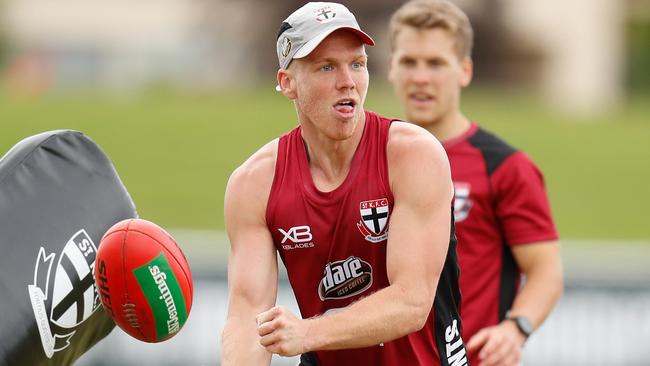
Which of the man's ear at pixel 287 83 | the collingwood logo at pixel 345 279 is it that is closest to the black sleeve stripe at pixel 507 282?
the collingwood logo at pixel 345 279

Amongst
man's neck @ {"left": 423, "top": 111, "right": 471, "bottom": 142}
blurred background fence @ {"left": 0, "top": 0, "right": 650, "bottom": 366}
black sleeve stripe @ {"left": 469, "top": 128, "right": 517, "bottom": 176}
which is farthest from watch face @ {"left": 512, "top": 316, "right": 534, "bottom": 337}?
blurred background fence @ {"left": 0, "top": 0, "right": 650, "bottom": 366}

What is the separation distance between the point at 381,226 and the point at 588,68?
3677 centimetres

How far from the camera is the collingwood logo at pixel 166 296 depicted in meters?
5.19

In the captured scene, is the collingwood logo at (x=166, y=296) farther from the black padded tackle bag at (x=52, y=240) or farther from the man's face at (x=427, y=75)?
the man's face at (x=427, y=75)

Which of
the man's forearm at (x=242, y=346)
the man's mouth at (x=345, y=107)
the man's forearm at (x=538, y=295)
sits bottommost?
the man's forearm at (x=538, y=295)

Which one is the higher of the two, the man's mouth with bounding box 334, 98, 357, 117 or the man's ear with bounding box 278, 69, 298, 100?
the man's ear with bounding box 278, 69, 298, 100

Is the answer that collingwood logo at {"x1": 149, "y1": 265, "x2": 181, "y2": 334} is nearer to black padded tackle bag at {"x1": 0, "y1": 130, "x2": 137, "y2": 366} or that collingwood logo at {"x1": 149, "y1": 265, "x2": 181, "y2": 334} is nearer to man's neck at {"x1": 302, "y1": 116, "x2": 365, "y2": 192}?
black padded tackle bag at {"x1": 0, "y1": 130, "x2": 137, "y2": 366}

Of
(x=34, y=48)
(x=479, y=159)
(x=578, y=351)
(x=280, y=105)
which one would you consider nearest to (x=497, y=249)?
(x=479, y=159)

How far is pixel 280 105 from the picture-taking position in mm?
29031

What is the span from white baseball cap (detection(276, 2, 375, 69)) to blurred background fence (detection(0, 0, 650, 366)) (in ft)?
20.1

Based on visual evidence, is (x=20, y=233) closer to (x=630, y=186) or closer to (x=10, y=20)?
(x=630, y=186)

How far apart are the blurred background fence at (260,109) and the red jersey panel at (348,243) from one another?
5689mm

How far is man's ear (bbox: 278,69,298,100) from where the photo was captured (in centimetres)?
523

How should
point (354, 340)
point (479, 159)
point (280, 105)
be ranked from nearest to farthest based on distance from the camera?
point (354, 340) → point (479, 159) → point (280, 105)
